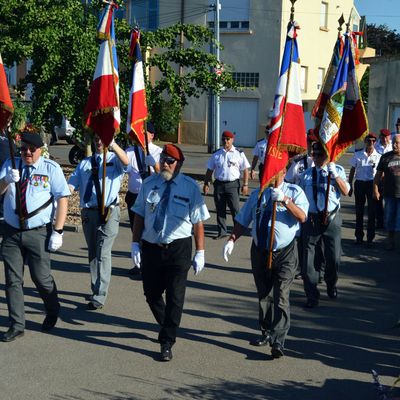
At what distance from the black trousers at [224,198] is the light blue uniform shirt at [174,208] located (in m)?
6.26

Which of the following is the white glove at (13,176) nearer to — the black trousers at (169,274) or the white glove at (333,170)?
the black trousers at (169,274)

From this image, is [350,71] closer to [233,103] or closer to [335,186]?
[335,186]

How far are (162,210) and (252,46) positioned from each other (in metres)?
35.1

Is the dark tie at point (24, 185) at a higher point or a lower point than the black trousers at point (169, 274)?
higher

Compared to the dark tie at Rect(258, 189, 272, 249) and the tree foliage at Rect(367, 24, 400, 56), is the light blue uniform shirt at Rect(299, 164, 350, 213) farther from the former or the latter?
the tree foliage at Rect(367, 24, 400, 56)

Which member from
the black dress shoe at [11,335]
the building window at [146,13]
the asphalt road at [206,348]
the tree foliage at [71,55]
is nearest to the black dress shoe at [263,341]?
the asphalt road at [206,348]

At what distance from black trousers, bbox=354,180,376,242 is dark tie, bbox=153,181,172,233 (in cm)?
675

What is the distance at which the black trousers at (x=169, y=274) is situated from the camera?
677 centimetres

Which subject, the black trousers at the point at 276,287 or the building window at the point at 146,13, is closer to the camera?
the black trousers at the point at 276,287

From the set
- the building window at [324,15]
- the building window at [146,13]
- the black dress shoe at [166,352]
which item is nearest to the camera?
the black dress shoe at [166,352]

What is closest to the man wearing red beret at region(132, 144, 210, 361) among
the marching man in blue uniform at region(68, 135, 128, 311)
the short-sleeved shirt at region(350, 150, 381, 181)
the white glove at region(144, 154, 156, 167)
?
the marching man in blue uniform at region(68, 135, 128, 311)

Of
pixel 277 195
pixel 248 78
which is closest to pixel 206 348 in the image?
pixel 277 195

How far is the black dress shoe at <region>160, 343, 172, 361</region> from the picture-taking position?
6.65m

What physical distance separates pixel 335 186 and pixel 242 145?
33342 millimetres
